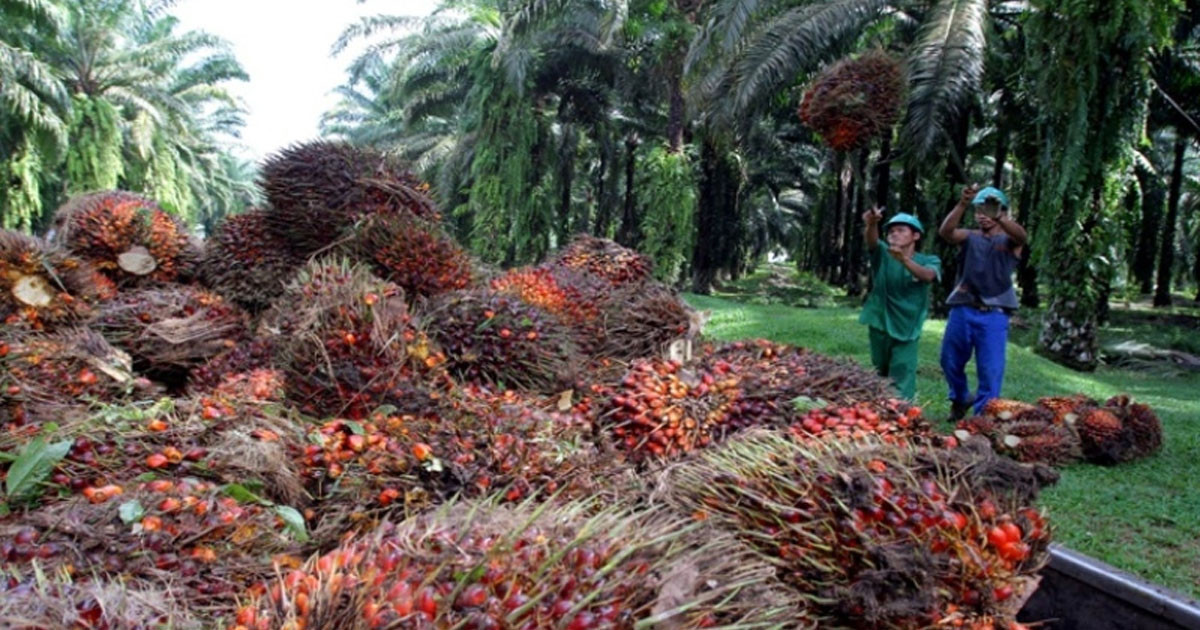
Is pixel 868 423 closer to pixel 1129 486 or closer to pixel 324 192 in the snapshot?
pixel 1129 486

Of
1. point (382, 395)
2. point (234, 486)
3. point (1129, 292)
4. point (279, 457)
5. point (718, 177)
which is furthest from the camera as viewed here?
point (1129, 292)

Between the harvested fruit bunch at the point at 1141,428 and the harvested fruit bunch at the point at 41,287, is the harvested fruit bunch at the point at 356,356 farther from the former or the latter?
the harvested fruit bunch at the point at 1141,428

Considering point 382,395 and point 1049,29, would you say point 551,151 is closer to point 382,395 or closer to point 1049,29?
point 1049,29

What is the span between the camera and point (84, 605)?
5.27 feet

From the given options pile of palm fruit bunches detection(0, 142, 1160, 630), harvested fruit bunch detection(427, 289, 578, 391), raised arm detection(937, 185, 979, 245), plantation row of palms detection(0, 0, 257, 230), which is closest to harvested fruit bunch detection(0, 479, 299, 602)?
pile of palm fruit bunches detection(0, 142, 1160, 630)

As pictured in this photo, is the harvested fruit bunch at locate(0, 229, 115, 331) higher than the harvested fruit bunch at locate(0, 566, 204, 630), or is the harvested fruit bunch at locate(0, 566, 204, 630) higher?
the harvested fruit bunch at locate(0, 229, 115, 331)

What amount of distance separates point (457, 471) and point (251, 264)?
370cm

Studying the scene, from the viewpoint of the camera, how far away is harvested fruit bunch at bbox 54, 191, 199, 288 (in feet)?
20.4

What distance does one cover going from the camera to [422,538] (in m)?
1.81

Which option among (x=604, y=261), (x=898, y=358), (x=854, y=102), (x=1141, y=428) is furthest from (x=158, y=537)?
(x=1141, y=428)

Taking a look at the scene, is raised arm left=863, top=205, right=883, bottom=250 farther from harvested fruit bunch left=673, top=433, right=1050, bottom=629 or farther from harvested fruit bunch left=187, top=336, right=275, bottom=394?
harvested fruit bunch left=187, top=336, right=275, bottom=394

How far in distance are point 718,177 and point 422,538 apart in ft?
66.4

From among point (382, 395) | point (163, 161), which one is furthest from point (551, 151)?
point (382, 395)

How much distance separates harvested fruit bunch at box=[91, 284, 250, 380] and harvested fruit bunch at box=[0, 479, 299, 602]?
3.02 metres
